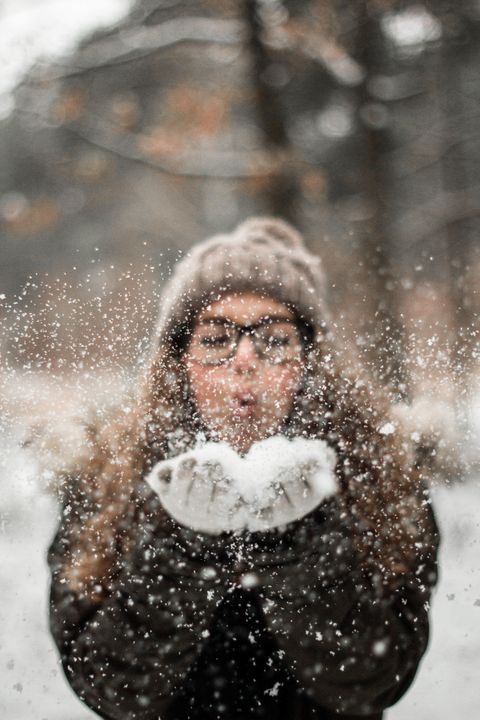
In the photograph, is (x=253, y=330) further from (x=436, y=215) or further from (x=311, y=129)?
(x=311, y=129)

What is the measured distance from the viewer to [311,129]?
5969 mm

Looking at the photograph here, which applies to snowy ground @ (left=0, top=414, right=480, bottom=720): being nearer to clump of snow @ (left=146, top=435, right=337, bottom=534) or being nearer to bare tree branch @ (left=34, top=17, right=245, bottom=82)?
clump of snow @ (left=146, top=435, right=337, bottom=534)

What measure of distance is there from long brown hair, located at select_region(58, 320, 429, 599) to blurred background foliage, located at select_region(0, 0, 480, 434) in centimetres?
184

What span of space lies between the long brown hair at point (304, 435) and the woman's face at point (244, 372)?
34 mm

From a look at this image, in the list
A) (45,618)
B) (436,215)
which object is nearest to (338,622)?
(45,618)

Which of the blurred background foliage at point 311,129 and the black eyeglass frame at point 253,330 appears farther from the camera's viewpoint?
the blurred background foliage at point 311,129

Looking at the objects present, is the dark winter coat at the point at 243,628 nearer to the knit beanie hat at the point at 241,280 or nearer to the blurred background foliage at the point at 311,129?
the knit beanie hat at the point at 241,280

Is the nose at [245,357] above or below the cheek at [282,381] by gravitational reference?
above

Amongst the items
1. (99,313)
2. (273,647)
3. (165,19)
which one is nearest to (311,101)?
(165,19)

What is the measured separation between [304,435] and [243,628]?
37cm

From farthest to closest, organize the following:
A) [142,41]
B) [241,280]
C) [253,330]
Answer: [142,41]
[241,280]
[253,330]

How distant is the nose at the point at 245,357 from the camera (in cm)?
125

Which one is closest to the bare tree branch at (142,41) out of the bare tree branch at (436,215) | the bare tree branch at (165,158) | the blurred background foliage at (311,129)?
the blurred background foliage at (311,129)

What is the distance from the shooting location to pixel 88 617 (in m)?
1.20
